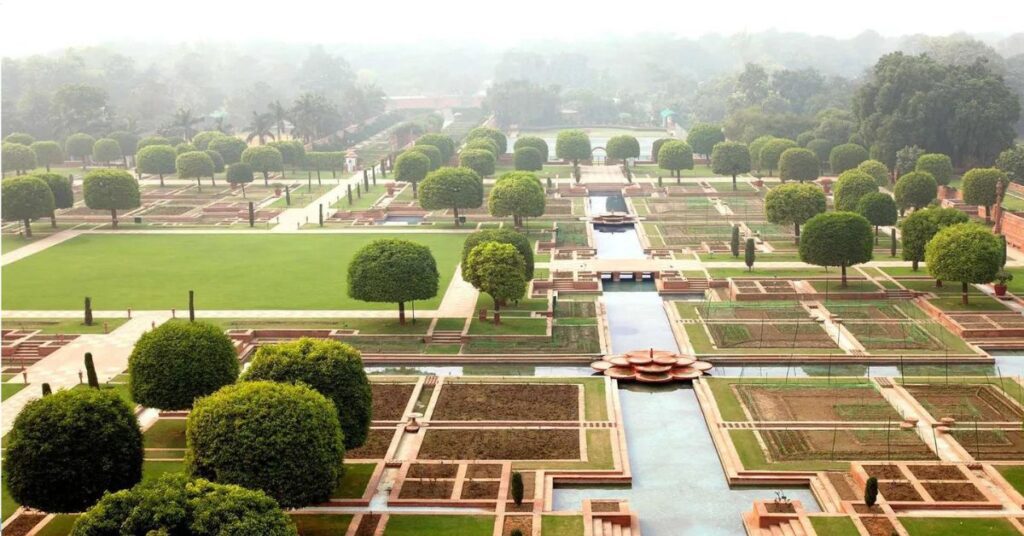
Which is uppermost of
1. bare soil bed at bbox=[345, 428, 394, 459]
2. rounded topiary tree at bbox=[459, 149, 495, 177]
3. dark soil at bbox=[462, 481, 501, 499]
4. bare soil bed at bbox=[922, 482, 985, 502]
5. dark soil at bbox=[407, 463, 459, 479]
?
rounded topiary tree at bbox=[459, 149, 495, 177]

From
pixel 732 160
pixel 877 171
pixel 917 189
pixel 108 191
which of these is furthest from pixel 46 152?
pixel 917 189

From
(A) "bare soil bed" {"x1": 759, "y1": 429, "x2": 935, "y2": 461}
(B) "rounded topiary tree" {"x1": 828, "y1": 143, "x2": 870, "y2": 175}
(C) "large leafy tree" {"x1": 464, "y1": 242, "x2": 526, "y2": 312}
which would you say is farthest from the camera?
(B) "rounded topiary tree" {"x1": 828, "y1": 143, "x2": 870, "y2": 175}

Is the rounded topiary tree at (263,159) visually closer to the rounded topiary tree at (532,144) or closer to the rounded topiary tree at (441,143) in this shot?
the rounded topiary tree at (441,143)

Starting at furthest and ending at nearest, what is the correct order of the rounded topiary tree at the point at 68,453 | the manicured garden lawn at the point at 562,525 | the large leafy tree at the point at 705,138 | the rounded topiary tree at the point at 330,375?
the large leafy tree at the point at 705,138, the rounded topiary tree at the point at 330,375, the manicured garden lawn at the point at 562,525, the rounded topiary tree at the point at 68,453

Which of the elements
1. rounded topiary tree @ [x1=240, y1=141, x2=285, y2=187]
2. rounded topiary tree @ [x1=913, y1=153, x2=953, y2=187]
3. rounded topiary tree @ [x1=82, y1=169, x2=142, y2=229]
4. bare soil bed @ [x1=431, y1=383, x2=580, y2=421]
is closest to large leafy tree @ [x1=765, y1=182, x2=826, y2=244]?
rounded topiary tree @ [x1=913, y1=153, x2=953, y2=187]

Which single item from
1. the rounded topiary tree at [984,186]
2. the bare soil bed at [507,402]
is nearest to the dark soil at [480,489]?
the bare soil bed at [507,402]

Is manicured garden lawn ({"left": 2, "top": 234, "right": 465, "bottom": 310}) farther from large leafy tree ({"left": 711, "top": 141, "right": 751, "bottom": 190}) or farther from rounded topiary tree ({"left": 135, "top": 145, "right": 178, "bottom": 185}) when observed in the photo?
large leafy tree ({"left": 711, "top": 141, "right": 751, "bottom": 190})

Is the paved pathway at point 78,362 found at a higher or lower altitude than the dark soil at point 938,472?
higher
